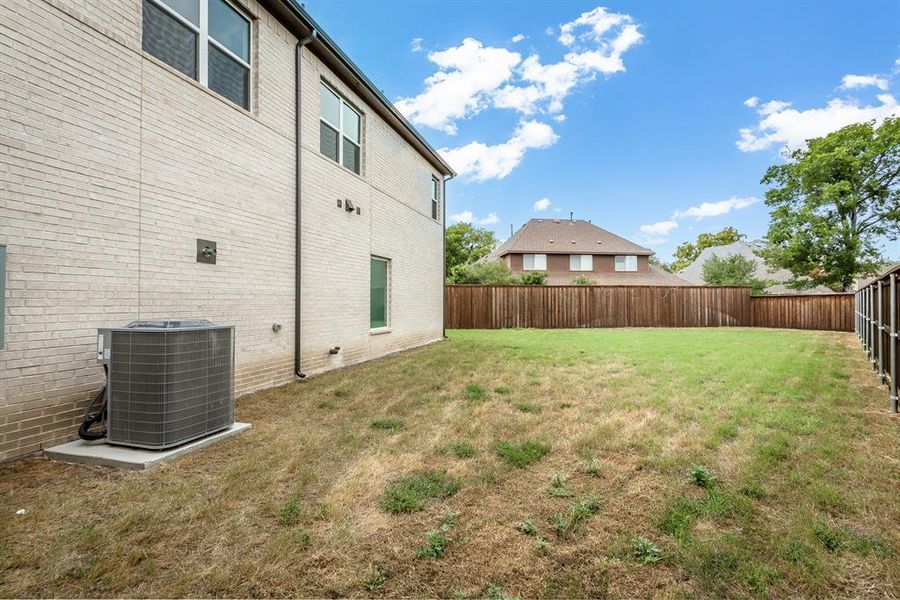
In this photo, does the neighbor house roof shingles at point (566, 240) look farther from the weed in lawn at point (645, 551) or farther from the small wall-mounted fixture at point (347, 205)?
the weed in lawn at point (645, 551)

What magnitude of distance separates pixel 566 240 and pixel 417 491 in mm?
28547

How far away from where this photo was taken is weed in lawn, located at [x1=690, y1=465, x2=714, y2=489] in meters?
2.76

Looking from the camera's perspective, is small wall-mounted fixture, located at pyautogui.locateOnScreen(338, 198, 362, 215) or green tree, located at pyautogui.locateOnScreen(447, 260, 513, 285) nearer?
small wall-mounted fixture, located at pyautogui.locateOnScreen(338, 198, 362, 215)

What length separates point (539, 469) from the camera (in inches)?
121

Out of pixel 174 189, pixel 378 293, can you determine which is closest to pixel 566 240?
pixel 378 293

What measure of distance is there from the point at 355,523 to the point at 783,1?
1514cm

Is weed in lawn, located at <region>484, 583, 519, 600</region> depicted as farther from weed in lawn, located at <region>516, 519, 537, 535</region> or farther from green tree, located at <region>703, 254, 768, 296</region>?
green tree, located at <region>703, 254, 768, 296</region>

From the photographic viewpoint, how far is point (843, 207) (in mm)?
20938

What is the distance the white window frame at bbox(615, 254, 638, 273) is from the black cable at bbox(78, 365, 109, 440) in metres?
29.4

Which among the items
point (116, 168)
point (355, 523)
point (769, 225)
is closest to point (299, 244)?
point (116, 168)

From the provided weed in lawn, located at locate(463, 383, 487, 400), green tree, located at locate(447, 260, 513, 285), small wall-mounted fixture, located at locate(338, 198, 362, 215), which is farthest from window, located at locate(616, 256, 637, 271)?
weed in lawn, located at locate(463, 383, 487, 400)

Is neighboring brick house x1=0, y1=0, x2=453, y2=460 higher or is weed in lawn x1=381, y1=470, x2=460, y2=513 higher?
neighboring brick house x1=0, y1=0, x2=453, y2=460

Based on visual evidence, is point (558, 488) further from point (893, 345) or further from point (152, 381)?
point (893, 345)

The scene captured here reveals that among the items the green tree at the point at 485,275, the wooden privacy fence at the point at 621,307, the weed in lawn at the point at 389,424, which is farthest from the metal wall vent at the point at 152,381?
the green tree at the point at 485,275
